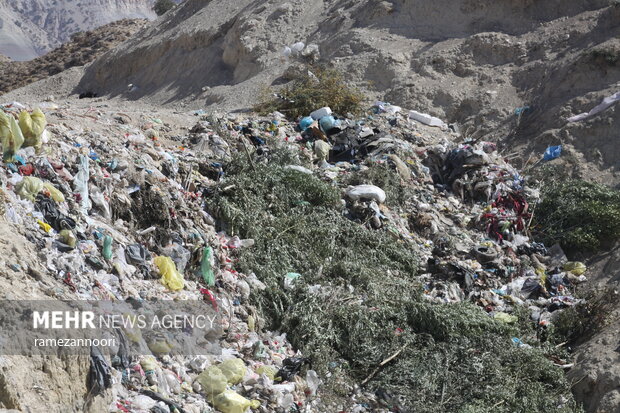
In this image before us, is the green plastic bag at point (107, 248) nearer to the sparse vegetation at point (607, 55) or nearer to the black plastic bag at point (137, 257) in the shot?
the black plastic bag at point (137, 257)

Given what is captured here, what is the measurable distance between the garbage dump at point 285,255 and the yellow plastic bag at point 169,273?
0.6 inches

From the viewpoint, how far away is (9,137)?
5094 mm

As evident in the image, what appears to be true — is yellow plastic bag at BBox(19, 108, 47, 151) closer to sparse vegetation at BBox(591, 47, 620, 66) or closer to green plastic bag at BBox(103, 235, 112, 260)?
green plastic bag at BBox(103, 235, 112, 260)

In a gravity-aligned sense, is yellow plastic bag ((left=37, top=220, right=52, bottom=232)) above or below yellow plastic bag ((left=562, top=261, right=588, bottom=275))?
above

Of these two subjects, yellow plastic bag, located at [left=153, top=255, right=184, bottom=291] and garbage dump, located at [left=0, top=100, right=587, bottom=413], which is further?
yellow plastic bag, located at [left=153, top=255, right=184, bottom=291]

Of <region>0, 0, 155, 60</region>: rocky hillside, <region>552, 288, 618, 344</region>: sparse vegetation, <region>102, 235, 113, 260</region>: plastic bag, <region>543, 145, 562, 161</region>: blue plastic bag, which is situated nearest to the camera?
<region>102, 235, 113, 260</region>: plastic bag

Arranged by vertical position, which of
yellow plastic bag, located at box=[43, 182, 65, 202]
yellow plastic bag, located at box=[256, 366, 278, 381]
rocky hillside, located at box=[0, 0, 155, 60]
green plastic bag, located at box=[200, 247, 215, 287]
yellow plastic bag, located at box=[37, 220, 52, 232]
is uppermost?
rocky hillside, located at box=[0, 0, 155, 60]

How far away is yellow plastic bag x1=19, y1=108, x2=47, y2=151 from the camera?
209 inches

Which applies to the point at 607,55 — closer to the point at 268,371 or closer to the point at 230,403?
the point at 268,371

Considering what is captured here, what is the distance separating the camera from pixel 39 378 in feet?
11.5

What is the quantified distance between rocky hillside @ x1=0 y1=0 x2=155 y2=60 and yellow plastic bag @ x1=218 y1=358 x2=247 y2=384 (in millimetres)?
52170

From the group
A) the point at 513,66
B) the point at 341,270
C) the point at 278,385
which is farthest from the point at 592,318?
the point at 513,66

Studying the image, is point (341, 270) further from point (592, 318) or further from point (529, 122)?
point (529, 122)

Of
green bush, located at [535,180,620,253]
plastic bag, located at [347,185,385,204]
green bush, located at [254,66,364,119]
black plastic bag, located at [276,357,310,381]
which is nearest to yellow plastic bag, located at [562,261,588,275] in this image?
green bush, located at [535,180,620,253]
